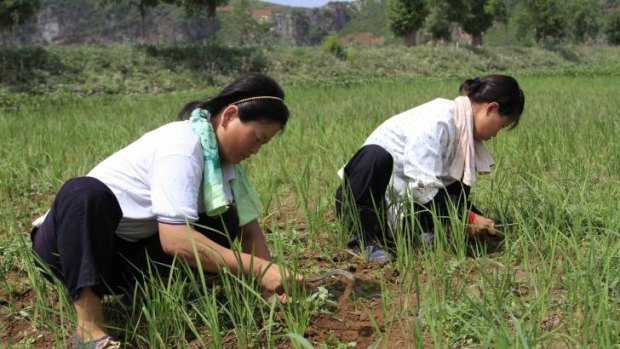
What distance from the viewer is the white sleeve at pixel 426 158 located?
2209 mm

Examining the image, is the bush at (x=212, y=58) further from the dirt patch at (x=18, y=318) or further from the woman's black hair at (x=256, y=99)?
the woman's black hair at (x=256, y=99)

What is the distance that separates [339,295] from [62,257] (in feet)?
3.01

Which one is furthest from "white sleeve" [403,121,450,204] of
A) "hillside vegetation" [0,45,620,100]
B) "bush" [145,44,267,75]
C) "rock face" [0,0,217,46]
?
"rock face" [0,0,217,46]

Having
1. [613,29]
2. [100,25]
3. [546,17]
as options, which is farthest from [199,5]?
[100,25]

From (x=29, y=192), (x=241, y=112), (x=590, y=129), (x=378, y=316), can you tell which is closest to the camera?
(x=241, y=112)

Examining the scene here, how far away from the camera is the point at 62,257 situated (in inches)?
59.1

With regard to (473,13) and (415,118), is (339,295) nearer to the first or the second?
(415,118)

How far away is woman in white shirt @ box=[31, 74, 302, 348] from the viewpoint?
1.48 m

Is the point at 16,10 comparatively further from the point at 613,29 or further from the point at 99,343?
the point at 613,29

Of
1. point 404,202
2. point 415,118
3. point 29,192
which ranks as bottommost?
point 29,192

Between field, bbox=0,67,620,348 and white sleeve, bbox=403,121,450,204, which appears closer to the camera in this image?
field, bbox=0,67,620,348

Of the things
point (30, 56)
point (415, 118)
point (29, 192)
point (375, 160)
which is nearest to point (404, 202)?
point (375, 160)

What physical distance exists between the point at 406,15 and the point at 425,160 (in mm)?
32337

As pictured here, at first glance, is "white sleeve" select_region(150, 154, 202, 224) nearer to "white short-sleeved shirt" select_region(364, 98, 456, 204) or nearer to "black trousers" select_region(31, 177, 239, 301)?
"black trousers" select_region(31, 177, 239, 301)
